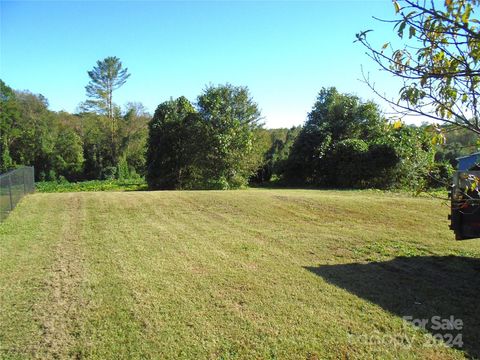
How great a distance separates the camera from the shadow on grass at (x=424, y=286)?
4.15 m

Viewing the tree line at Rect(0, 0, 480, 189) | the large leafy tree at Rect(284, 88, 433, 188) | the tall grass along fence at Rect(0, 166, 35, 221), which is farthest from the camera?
the large leafy tree at Rect(284, 88, 433, 188)

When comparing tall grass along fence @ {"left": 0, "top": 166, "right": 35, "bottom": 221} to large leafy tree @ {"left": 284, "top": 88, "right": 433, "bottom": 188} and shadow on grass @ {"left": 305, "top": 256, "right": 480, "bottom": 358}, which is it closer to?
shadow on grass @ {"left": 305, "top": 256, "right": 480, "bottom": 358}

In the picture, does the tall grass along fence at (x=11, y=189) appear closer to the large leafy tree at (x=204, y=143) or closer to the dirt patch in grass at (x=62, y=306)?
the dirt patch in grass at (x=62, y=306)

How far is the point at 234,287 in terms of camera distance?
195 inches

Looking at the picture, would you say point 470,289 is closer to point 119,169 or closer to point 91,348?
point 91,348

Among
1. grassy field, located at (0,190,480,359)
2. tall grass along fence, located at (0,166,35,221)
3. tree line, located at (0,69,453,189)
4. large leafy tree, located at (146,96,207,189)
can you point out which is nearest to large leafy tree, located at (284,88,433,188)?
tree line, located at (0,69,453,189)

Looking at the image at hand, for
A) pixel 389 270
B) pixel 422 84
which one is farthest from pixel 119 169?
pixel 422 84

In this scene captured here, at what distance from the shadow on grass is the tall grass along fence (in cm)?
826

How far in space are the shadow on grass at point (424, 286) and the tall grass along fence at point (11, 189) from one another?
8257 millimetres

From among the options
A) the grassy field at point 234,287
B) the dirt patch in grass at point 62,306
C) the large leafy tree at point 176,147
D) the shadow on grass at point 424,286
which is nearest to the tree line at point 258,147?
the large leafy tree at point 176,147

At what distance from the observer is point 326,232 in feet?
27.0

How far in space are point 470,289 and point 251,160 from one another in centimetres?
1829

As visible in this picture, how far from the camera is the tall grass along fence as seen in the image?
9.73 meters

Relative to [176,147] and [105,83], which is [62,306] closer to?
[176,147]
